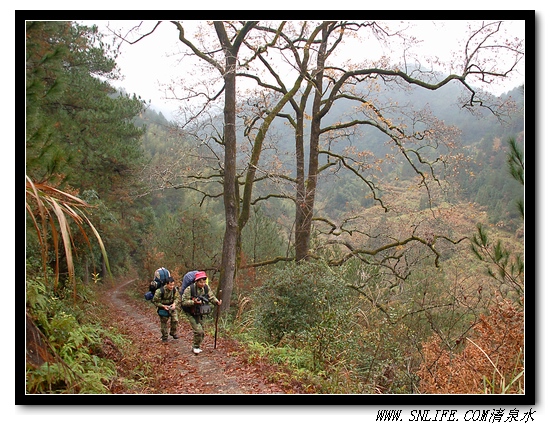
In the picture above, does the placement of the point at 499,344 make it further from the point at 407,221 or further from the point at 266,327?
the point at 407,221

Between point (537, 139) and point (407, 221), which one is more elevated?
point (537, 139)

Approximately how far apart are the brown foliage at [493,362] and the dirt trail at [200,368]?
183cm

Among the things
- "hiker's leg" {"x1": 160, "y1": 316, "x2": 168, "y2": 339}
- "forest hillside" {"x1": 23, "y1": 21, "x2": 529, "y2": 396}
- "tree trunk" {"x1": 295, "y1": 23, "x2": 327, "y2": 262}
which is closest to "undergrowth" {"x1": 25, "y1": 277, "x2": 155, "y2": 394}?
"forest hillside" {"x1": 23, "y1": 21, "x2": 529, "y2": 396}

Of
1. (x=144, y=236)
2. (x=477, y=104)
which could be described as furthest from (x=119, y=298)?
(x=477, y=104)

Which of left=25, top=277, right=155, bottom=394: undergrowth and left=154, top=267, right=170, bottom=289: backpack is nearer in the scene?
left=25, top=277, right=155, bottom=394: undergrowth

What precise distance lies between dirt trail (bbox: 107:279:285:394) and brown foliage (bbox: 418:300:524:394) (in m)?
1.83

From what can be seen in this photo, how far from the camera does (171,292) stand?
269 inches

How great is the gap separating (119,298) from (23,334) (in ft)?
40.1

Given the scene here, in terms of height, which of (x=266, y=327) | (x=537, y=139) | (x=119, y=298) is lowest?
(x=119, y=298)

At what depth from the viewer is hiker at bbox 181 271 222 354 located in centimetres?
612

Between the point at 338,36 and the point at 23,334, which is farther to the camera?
the point at 338,36

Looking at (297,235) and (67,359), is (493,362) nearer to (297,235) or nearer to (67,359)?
(67,359)

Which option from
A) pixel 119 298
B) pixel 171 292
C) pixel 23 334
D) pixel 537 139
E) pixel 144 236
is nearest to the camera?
pixel 23 334

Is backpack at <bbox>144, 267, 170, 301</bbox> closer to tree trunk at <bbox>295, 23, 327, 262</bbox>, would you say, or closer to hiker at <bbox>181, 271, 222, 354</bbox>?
hiker at <bbox>181, 271, 222, 354</bbox>
